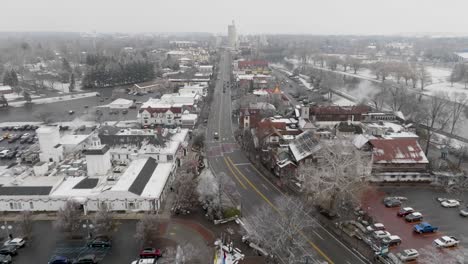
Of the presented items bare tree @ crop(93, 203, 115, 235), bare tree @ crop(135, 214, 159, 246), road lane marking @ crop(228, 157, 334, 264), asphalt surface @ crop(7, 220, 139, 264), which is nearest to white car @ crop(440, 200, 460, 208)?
road lane marking @ crop(228, 157, 334, 264)

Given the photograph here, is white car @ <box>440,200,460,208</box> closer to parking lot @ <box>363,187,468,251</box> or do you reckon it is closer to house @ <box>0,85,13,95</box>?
parking lot @ <box>363,187,468,251</box>

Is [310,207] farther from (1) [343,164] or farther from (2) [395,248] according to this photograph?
(2) [395,248]

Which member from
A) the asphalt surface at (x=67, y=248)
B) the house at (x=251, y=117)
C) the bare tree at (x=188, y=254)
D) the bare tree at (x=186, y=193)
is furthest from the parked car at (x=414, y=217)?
the house at (x=251, y=117)

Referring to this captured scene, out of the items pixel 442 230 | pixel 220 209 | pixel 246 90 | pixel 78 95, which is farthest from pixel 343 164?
pixel 78 95

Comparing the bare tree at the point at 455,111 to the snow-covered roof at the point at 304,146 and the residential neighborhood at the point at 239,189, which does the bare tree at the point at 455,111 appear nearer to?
the residential neighborhood at the point at 239,189

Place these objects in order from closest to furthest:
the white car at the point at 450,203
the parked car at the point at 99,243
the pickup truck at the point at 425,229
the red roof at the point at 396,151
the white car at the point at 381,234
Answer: the parked car at the point at 99,243 → the white car at the point at 381,234 → the pickup truck at the point at 425,229 → the white car at the point at 450,203 → the red roof at the point at 396,151

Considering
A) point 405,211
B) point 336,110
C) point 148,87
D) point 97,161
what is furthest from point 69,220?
point 148,87
